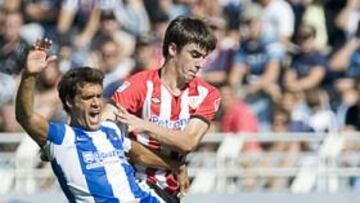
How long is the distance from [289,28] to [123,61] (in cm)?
189

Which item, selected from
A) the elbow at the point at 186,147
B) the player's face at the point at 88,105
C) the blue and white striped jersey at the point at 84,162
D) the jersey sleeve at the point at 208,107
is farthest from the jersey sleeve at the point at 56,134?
the jersey sleeve at the point at 208,107

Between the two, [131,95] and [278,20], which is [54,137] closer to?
[131,95]

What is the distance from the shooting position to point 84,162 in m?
7.51

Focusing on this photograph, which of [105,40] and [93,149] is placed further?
[105,40]

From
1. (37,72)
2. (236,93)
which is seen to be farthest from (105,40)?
(37,72)

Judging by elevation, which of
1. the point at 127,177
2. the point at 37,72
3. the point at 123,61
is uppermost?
the point at 123,61

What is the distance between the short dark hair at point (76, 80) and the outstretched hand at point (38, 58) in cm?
27

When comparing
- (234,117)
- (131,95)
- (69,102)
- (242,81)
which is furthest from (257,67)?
(69,102)

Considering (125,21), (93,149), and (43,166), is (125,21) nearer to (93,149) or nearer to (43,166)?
(43,166)

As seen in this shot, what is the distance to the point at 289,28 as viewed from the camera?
1487 cm

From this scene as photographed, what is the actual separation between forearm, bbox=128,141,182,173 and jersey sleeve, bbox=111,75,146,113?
0.88 ft

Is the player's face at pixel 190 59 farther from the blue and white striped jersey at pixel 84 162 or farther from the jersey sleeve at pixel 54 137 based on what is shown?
the jersey sleeve at pixel 54 137

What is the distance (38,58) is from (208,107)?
159 centimetres

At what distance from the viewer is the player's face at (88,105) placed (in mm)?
7445
